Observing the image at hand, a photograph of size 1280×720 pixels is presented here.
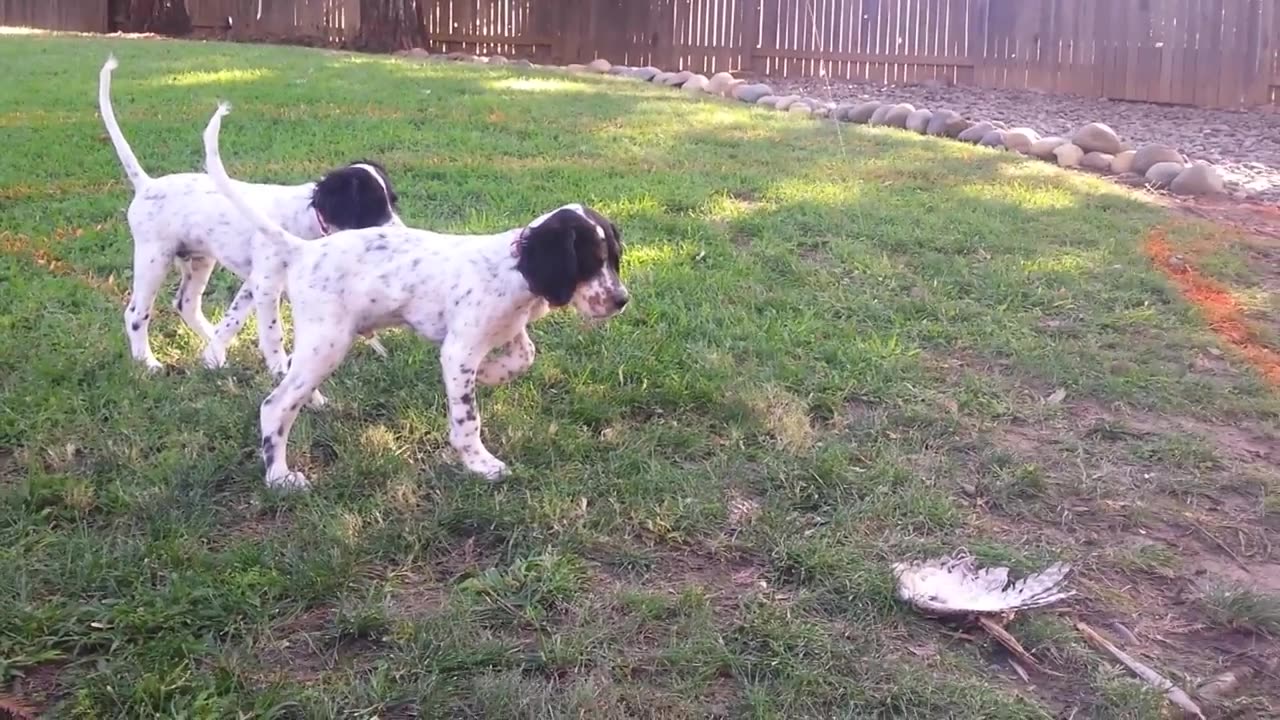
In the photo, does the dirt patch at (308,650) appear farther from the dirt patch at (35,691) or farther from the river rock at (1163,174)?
the river rock at (1163,174)

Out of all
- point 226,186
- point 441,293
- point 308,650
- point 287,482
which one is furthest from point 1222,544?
point 226,186

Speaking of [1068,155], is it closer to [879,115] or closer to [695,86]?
[879,115]

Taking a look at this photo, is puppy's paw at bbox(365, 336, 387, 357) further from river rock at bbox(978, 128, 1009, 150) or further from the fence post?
the fence post

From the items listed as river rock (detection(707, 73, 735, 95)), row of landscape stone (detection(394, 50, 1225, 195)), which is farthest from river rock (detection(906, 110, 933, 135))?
river rock (detection(707, 73, 735, 95))

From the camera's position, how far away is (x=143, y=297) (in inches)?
200

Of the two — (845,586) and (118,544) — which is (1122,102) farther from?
(118,544)

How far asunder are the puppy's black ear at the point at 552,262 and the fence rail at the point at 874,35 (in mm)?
14505

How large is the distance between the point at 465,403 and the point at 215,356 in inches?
62.3

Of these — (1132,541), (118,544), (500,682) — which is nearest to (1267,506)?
(1132,541)

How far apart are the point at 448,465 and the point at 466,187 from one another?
4165 mm

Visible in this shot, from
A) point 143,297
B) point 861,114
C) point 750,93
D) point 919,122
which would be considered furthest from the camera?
point 750,93

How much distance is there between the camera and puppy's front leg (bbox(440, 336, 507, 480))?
411cm

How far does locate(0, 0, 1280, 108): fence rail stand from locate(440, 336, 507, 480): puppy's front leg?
1463 cm

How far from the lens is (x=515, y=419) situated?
4652 millimetres
